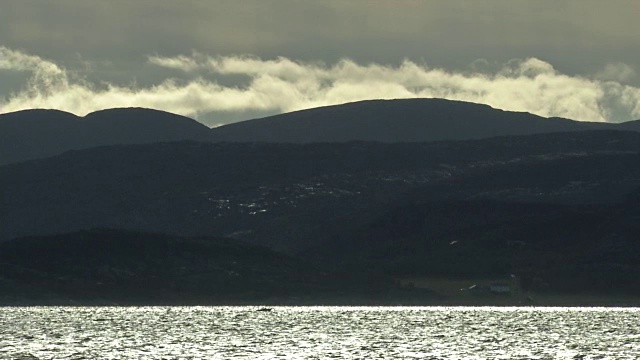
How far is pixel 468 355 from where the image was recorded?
160875mm

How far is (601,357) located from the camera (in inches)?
6142

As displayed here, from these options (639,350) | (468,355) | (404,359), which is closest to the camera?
(404,359)

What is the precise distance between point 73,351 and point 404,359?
45071mm

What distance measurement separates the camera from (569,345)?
7308 inches

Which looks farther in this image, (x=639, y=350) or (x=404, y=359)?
(x=639, y=350)

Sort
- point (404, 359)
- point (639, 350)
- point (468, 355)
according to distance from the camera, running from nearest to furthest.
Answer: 1. point (404, 359)
2. point (468, 355)
3. point (639, 350)

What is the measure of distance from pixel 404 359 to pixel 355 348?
24882mm

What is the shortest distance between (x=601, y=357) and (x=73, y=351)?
6827 cm

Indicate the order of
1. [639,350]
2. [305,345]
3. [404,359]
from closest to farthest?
[404,359] < [639,350] < [305,345]

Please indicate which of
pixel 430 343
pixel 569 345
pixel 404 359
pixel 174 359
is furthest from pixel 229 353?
pixel 569 345

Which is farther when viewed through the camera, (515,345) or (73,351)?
(515,345)

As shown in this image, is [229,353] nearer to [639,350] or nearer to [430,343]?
[430,343]

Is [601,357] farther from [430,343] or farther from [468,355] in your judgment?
[430,343]

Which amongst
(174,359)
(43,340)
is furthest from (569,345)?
(43,340)
